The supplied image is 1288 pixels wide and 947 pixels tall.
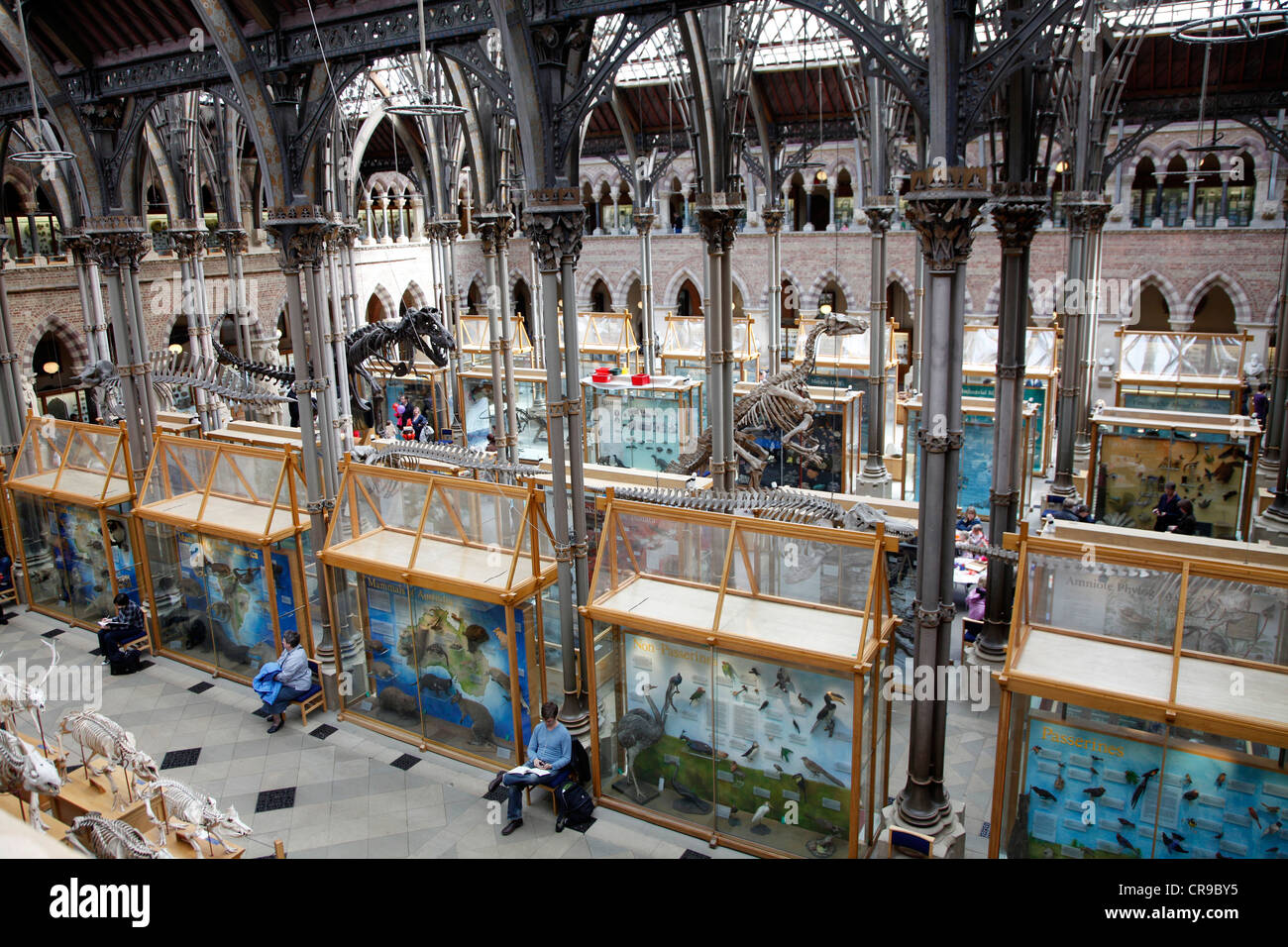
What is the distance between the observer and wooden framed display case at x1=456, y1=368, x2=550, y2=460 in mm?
20234

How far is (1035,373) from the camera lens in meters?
17.5

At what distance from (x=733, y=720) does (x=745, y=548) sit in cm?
140

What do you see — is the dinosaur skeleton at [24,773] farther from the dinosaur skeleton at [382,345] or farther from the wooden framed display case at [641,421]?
the wooden framed display case at [641,421]

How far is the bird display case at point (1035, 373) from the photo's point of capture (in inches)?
696

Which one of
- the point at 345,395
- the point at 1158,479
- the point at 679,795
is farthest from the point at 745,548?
the point at 345,395

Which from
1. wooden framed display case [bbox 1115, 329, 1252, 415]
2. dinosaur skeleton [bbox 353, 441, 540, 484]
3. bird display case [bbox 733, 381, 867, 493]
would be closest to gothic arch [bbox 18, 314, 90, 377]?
dinosaur skeleton [bbox 353, 441, 540, 484]

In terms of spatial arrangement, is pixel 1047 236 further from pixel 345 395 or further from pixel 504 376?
pixel 345 395

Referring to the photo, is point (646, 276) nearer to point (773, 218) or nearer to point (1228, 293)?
point (773, 218)

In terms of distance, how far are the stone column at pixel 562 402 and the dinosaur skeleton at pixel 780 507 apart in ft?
3.69

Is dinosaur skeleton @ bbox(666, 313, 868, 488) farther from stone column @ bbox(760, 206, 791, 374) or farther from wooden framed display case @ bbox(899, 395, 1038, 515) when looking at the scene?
stone column @ bbox(760, 206, 791, 374)

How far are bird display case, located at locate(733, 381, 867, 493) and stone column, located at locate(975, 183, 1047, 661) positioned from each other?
6335mm


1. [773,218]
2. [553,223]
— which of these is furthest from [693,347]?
[553,223]

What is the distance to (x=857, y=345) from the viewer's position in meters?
19.3

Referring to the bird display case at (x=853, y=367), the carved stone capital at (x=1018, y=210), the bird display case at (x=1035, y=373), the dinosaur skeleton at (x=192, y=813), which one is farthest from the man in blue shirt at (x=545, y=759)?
the bird display case at (x=1035, y=373)
